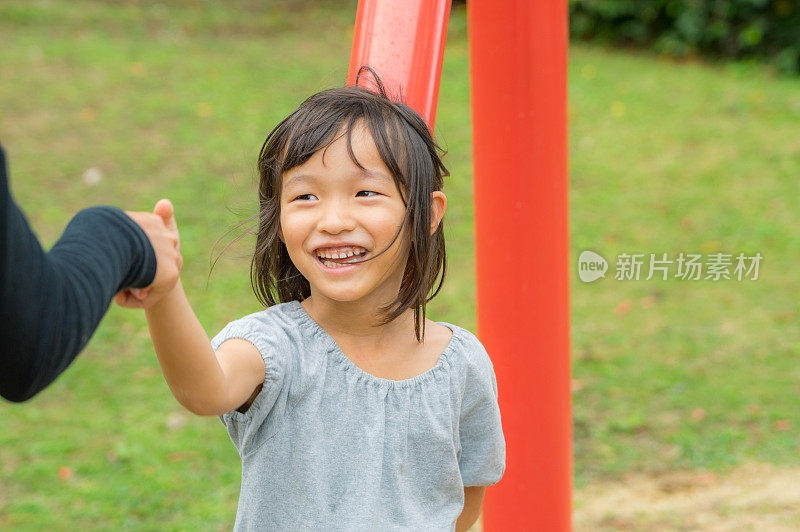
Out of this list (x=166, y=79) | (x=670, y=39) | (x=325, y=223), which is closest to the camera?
(x=325, y=223)

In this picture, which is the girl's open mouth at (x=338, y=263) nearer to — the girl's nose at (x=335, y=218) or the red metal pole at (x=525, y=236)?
the girl's nose at (x=335, y=218)

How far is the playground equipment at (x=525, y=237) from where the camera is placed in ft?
5.86

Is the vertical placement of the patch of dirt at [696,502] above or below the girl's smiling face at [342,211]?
below

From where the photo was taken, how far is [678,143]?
6.32m

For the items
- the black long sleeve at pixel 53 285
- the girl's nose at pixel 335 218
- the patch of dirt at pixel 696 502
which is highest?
the girl's nose at pixel 335 218

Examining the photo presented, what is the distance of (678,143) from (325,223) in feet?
17.9

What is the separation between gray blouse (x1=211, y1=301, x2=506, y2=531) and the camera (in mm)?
1285

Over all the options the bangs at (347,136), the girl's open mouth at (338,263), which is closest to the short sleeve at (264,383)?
the girl's open mouth at (338,263)

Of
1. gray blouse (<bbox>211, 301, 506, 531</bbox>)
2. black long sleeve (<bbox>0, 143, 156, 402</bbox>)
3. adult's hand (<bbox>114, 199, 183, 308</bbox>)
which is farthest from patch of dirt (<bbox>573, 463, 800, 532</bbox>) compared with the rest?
black long sleeve (<bbox>0, 143, 156, 402</bbox>)

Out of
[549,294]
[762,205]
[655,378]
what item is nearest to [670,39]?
[762,205]

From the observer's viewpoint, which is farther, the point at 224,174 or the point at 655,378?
the point at 224,174

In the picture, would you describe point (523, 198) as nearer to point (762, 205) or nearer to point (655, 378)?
point (655, 378)

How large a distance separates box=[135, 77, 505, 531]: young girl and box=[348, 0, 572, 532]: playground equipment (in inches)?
16.9

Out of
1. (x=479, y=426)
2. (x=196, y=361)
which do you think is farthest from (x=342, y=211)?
(x=479, y=426)
